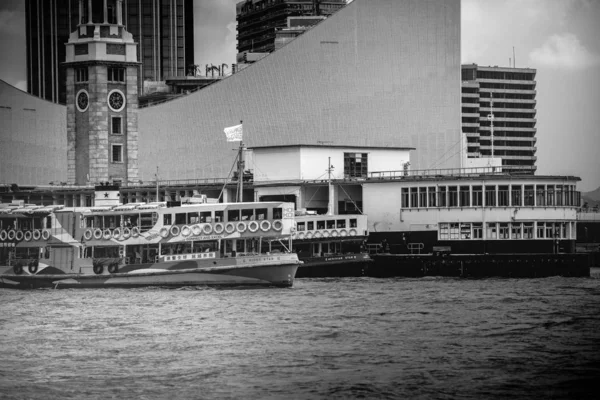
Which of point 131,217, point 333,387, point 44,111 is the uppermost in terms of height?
point 44,111

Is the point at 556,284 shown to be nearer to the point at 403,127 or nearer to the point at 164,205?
the point at 164,205

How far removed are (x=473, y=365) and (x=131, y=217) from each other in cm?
3238

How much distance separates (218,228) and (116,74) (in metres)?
51.2

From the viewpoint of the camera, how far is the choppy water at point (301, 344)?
39.5m

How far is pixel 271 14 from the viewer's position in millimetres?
190875

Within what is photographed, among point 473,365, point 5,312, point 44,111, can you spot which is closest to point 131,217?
point 5,312

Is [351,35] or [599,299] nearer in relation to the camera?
[599,299]

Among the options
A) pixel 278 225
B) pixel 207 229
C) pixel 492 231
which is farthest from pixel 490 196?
pixel 207 229

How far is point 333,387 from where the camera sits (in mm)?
39281

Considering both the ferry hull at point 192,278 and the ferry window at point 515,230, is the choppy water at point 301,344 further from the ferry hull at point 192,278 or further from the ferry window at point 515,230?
the ferry window at point 515,230

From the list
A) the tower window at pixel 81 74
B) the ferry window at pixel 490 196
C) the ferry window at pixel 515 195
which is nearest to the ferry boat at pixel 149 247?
the ferry window at pixel 490 196

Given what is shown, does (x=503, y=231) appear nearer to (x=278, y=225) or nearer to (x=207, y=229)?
(x=278, y=225)

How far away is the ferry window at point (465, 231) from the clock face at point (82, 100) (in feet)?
135

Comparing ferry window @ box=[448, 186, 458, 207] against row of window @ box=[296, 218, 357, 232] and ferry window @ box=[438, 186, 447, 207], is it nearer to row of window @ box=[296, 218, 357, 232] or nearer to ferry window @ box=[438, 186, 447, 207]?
ferry window @ box=[438, 186, 447, 207]
